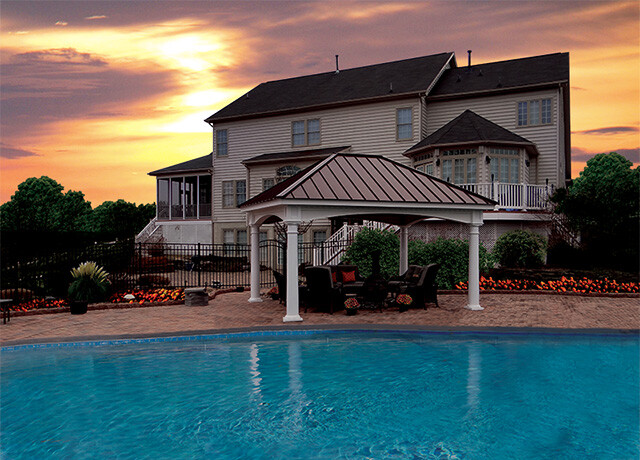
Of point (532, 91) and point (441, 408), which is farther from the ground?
point (532, 91)

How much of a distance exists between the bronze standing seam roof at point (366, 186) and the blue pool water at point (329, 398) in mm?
3691

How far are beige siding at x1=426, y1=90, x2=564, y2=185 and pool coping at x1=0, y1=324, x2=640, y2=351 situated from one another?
1548 centimetres

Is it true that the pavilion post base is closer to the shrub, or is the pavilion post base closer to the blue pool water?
the blue pool water

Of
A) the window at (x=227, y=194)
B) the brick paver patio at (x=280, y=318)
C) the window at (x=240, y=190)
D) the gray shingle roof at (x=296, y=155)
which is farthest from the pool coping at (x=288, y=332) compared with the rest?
the window at (x=227, y=194)

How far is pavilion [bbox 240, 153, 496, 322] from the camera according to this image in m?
13.1

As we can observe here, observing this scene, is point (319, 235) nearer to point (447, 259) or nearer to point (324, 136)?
point (324, 136)

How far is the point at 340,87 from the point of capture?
31.3m

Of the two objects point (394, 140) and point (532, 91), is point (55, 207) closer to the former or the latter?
point (394, 140)

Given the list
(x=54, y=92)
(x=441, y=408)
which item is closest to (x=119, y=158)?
(x=54, y=92)

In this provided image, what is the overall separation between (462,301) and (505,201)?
24.8 ft

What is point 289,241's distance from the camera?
13.2m

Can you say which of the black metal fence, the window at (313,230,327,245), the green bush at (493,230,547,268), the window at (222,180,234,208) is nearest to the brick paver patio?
the black metal fence

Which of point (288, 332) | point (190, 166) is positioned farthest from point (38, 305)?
point (190, 166)

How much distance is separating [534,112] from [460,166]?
5.41m
